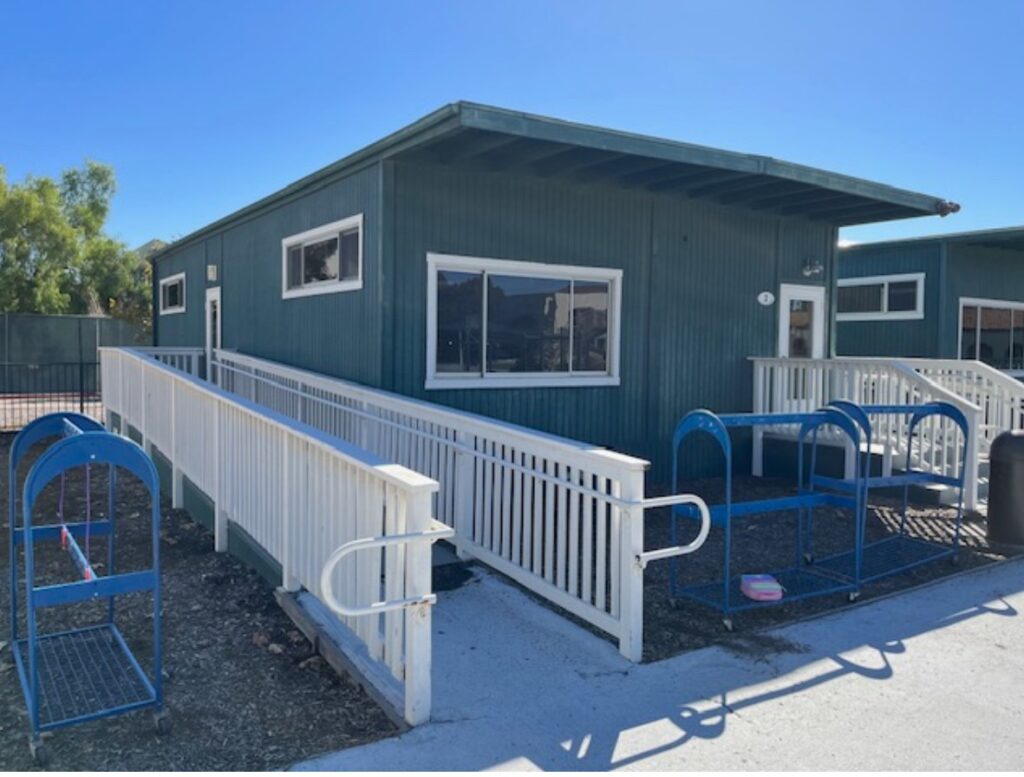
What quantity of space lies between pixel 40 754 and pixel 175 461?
4254mm

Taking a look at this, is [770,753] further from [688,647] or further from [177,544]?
[177,544]

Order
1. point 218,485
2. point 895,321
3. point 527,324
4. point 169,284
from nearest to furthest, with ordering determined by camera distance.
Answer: point 218,485 < point 527,324 < point 895,321 < point 169,284

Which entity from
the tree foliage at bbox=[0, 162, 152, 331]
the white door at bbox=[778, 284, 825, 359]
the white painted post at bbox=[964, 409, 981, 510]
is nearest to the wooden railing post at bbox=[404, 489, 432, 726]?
the white painted post at bbox=[964, 409, 981, 510]

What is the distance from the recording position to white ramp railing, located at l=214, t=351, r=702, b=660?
379cm

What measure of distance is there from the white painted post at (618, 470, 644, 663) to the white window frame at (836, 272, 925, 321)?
11.7 metres

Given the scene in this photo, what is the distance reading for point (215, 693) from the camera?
3506 millimetres

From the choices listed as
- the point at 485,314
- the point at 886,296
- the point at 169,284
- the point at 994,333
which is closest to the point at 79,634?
the point at 485,314

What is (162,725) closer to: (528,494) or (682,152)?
(528,494)

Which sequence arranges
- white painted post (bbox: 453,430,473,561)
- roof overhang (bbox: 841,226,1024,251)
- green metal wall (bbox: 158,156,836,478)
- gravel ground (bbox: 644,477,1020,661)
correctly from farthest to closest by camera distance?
roof overhang (bbox: 841,226,1024,251), green metal wall (bbox: 158,156,836,478), white painted post (bbox: 453,430,473,561), gravel ground (bbox: 644,477,1020,661)

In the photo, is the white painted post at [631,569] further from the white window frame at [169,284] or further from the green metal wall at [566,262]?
the white window frame at [169,284]

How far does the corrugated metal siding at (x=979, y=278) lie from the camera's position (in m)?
14.0

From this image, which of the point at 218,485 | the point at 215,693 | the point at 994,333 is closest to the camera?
the point at 215,693

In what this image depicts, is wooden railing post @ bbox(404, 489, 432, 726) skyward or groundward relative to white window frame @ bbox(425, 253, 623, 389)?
groundward

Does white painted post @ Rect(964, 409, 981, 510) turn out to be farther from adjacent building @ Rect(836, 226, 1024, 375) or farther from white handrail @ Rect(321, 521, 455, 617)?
adjacent building @ Rect(836, 226, 1024, 375)
